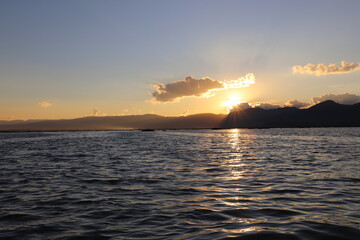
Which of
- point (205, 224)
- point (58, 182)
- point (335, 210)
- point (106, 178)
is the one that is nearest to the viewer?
point (205, 224)

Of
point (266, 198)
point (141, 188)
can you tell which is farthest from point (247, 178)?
point (141, 188)

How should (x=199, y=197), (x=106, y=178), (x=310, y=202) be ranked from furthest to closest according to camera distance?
(x=106, y=178)
(x=199, y=197)
(x=310, y=202)

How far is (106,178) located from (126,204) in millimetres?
7930

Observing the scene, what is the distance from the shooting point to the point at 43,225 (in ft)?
34.2

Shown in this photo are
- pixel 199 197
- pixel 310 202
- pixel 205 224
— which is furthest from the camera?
pixel 199 197

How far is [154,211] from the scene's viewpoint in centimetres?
1209

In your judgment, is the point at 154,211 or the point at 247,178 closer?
the point at 154,211

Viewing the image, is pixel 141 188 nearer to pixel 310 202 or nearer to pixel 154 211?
pixel 154 211

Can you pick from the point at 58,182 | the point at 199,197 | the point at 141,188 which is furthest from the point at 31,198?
the point at 199,197

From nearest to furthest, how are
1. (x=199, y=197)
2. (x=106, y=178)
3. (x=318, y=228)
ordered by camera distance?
(x=318, y=228) < (x=199, y=197) < (x=106, y=178)

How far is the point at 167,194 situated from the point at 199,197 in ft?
6.11

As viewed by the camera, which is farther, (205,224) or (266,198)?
(266,198)

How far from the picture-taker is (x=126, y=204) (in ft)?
43.9

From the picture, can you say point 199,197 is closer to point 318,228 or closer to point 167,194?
point 167,194
